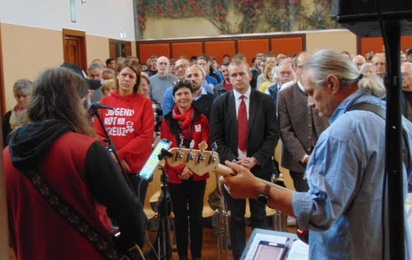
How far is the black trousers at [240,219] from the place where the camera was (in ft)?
13.4

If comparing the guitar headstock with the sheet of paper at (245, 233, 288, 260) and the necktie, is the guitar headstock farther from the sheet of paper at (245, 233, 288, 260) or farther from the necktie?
the necktie

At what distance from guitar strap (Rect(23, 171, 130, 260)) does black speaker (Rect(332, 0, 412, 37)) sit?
122 cm

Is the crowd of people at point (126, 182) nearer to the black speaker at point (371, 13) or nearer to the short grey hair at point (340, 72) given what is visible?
the short grey hair at point (340, 72)

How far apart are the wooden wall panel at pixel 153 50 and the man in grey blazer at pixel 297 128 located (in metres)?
10.7

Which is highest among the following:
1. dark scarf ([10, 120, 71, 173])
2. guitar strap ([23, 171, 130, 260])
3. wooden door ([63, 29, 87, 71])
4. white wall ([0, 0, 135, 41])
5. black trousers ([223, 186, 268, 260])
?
Result: white wall ([0, 0, 135, 41])

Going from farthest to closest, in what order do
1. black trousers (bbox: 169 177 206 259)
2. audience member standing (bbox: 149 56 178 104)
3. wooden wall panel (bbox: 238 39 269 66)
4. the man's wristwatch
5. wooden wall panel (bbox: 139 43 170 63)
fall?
wooden wall panel (bbox: 139 43 170 63) → wooden wall panel (bbox: 238 39 269 66) → audience member standing (bbox: 149 56 178 104) → black trousers (bbox: 169 177 206 259) → the man's wristwatch

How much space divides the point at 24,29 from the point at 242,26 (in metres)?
7.09

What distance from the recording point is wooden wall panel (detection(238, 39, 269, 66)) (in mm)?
14258

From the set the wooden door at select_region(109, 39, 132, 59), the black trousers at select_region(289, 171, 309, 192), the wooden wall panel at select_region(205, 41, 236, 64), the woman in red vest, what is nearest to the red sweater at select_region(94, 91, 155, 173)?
the black trousers at select_region(289, 171, 309, 192)

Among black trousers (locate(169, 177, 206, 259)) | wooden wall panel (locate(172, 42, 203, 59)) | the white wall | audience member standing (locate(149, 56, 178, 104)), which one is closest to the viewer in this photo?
black trousers (locate(169, 177, 206, 259))

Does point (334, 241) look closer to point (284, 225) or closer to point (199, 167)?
point (199, 167)

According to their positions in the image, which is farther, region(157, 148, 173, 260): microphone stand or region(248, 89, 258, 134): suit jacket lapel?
region(248, 89, 258, 134): suit jacket lapel

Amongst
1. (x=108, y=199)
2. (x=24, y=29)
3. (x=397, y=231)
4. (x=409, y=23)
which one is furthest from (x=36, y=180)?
(x=24, y=29)

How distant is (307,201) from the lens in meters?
1.72
